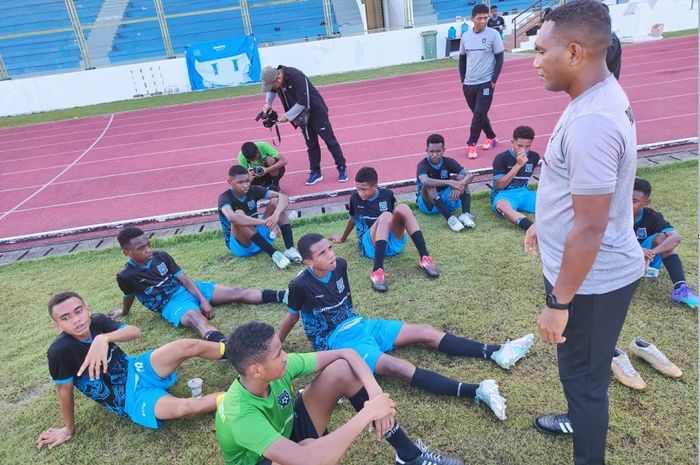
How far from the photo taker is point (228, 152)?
29.8 ft

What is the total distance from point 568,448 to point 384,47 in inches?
698

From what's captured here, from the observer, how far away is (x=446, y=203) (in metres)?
4.98

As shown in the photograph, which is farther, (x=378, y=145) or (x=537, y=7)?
(x=537, y=7)

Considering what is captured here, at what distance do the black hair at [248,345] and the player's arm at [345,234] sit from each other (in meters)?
2.60

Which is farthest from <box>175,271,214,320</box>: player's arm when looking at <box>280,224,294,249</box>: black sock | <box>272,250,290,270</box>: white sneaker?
<box>280,224,294,249</box>: black sock

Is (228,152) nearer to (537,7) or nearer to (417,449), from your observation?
(417,449)

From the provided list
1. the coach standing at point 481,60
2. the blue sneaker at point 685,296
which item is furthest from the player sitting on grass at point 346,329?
the coach standing at point 481,60

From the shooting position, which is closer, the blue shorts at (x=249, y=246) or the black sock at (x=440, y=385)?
the black sock at (x=440, y=385)

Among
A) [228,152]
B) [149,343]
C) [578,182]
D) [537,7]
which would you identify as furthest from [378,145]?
[537,7]

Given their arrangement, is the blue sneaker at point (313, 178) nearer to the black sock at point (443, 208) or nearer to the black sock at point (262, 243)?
the black sock at point (262, 243)

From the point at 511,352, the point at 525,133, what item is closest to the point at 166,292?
the point at 511,352

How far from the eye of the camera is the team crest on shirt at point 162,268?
3.73 m

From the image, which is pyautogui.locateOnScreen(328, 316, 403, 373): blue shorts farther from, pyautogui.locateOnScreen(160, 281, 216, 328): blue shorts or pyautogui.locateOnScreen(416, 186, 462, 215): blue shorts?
pyautogui.locateOnScreen(416, 186, 462, 215): blue shorts

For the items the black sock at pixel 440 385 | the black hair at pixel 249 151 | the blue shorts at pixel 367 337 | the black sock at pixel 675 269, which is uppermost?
the black hair at pixel 249 151
